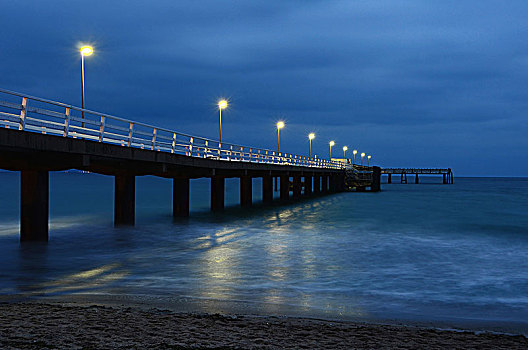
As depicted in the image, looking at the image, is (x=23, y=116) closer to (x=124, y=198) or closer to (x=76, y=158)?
(x=76, y=158)

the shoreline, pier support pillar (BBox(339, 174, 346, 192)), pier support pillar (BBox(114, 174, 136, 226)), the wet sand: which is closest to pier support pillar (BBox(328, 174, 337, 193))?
pier support pillar (BBox(339, 174, 346, 192))

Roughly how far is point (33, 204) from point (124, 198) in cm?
757

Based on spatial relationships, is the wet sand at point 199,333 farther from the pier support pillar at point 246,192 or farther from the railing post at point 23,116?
the pier support pillar at point 246,192

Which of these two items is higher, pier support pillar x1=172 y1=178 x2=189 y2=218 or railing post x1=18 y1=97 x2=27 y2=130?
railing post x1=18 y1=97 x2=27 y2=130

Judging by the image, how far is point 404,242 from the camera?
24.4 meters

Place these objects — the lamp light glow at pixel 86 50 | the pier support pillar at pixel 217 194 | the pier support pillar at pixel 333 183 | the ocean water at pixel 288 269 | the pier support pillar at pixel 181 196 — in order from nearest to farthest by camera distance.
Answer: the ocean water at pixel 288 269
the lamp light glow at pixel 86 50
the pier support pillar at pixel 181 196
the pier support pillar at pixel 217 194
the pier support pillar at pixel 333 183

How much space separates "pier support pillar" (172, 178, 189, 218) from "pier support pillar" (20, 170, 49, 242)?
524 inches

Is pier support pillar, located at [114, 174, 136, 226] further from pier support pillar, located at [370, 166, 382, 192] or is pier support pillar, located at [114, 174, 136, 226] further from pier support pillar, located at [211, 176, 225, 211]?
pier support pillar, located at [370, 166, 382, 192]

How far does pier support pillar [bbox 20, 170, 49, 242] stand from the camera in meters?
19.5

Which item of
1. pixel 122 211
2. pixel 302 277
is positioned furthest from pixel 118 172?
pixel 302 277

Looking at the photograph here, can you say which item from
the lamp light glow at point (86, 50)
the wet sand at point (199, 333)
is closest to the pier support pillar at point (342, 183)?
the lamp light glow at point (86, 50)

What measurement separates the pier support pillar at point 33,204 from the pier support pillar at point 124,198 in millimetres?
6214

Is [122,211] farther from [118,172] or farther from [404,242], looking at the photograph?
[404,242]

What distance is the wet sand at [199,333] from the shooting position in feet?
24.3
